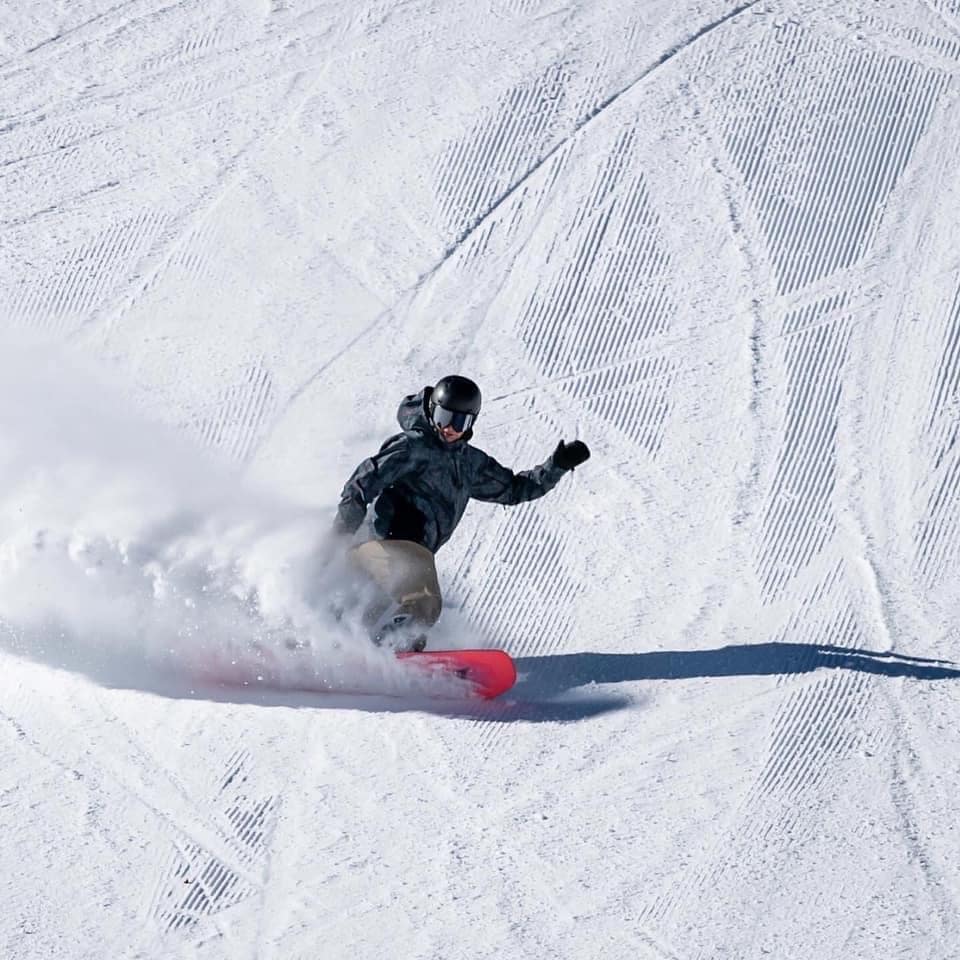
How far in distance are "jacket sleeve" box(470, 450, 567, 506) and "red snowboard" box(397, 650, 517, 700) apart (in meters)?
0.67

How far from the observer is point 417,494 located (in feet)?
21.0

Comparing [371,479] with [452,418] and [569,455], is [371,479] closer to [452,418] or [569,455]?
[452,418]

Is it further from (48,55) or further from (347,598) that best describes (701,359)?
(48,55)

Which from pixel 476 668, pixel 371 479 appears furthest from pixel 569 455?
pixel 476 668

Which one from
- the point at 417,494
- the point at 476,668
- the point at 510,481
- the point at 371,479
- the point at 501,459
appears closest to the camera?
the point at 476,668

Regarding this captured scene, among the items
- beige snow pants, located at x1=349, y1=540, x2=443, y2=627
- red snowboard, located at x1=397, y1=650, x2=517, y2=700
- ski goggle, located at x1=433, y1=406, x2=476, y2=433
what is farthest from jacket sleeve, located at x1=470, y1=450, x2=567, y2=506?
red snowboard, located at x1=397, y1=650, x2=517, y2=700

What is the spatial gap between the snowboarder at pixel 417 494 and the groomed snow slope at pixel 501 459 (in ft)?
0.77

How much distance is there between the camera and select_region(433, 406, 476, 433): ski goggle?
6219 millimetres

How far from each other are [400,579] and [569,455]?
2.58ft

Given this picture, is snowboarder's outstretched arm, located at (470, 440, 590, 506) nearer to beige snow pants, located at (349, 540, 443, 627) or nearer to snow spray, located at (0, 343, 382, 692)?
beige snow pants, located at (349, 540, 443, 627)

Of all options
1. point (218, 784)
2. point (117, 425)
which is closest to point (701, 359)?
point (117, 425)

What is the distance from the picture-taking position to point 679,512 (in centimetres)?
739

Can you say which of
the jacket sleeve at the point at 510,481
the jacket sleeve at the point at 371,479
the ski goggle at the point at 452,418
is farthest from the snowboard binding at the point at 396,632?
the ski goggle at the point at 452,418

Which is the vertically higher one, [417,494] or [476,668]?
[417,494]
